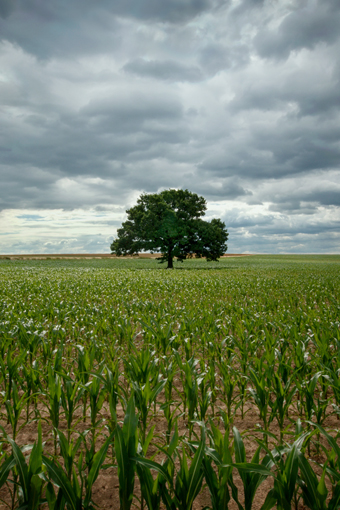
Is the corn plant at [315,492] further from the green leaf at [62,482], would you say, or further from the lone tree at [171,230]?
the lone tree at [171,230]

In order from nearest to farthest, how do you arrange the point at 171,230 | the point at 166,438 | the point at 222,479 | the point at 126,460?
the point at 222,479, the point at 126,460, the point at 166,438, the point at 171,230

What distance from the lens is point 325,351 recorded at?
199 inches

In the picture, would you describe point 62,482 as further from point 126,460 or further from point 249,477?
point 249,477

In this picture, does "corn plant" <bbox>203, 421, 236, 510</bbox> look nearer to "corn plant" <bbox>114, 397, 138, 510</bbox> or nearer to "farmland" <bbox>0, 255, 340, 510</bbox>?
"farmland" <bbox>0, 255, 340, 510</bbox>

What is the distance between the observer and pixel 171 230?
3938 cm

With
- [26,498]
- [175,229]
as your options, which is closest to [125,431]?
[26,498]

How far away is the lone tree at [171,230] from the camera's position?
135ft

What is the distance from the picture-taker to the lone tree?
41062mm

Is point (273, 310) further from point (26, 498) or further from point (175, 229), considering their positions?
point (175, 229)

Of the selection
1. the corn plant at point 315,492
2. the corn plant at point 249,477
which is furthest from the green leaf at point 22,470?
the corn plant at point 315,492

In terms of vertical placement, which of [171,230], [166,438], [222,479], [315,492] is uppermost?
[171,230]

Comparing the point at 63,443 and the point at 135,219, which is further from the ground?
the point at 135,219

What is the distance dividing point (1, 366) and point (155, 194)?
134 feet

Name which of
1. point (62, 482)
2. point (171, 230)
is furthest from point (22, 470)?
point (171, 230)
